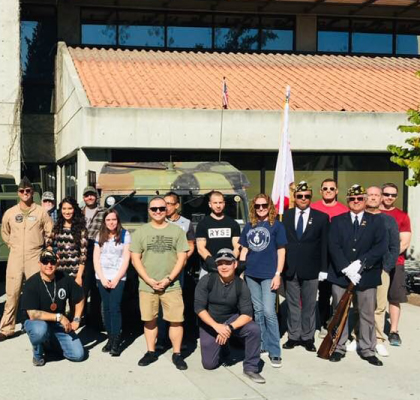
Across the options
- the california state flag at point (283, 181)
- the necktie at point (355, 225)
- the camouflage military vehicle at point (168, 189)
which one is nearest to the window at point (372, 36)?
the california state flag at point (283, 181)

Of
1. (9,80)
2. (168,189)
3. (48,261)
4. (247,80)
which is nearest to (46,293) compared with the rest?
(48,261)

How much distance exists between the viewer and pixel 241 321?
6.62 meters

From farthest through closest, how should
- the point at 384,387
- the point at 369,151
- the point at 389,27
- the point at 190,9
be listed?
the point at 389,27
the point at 190,9
the point at 369,151
the point at 384,387

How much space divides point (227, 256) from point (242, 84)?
11.4m

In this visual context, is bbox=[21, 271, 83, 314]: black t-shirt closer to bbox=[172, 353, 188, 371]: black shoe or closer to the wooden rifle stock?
bbox=[172, 353, 188, 371]: black shoe

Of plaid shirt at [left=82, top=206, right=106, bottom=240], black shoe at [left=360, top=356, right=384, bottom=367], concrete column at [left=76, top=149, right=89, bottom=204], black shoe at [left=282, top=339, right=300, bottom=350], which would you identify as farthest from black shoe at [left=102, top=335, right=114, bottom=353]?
concrete column at [left=76, top=149, right=89, bottom=204]

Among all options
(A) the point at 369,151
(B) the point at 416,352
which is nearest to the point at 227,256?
(B) the point at 416,352

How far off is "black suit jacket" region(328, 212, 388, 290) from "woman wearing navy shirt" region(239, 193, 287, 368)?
61 cm

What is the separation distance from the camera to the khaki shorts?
693 cm

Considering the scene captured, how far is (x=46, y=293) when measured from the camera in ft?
23.0

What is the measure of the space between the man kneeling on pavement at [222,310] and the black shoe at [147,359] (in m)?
0.59

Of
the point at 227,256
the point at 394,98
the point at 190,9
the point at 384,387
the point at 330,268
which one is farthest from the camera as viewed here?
the point at 190,9

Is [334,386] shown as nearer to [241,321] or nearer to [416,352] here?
[241,321]

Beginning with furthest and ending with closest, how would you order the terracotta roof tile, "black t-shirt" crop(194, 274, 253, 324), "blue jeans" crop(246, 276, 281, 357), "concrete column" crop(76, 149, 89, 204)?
the terracotta roof tile
"concrete column" crop(76, 149, 89, 204)
"blue jeans" crop(246, 276, 281, 357)
"black t-shirt" crop(194, 274, 253, 324)
